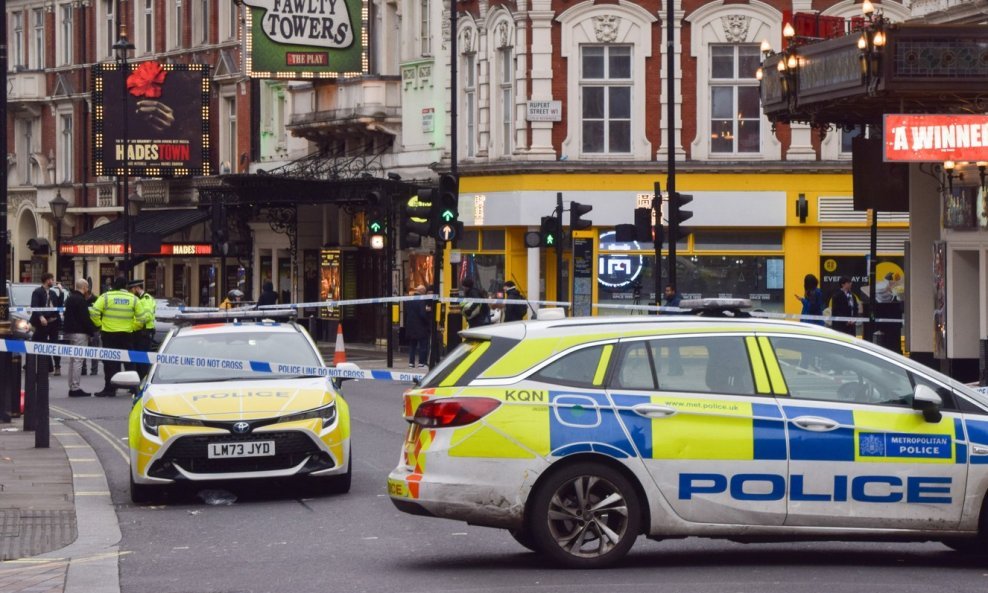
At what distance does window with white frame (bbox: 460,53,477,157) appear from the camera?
41.7 m

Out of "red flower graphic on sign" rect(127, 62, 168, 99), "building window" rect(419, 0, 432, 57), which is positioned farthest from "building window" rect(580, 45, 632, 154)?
"red flower graphic on sign" rect(127, 62, 168, 99)

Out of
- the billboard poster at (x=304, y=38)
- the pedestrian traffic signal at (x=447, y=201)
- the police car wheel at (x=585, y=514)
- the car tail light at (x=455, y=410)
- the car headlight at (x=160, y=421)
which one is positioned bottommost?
the police car wheel at (x=585, y=514)

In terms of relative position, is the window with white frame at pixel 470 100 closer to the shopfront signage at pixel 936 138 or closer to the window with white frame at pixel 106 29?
the shopfront signage at pixel 936 138

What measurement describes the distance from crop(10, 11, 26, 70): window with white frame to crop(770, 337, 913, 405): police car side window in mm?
58527

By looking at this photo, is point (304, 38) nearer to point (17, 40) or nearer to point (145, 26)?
point (145, 26)

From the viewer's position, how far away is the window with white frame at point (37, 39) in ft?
212

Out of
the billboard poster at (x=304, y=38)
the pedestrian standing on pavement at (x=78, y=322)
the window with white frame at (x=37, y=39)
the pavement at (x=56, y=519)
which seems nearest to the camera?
the pavement at (x=56, y=519)

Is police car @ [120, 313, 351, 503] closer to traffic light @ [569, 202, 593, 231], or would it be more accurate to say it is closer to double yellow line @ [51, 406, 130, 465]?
double yellow line @ [51, 406, 130, 465]

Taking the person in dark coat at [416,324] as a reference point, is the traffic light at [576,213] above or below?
above

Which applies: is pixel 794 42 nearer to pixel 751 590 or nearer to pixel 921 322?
pixel 921 322

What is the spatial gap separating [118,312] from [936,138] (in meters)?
11.9

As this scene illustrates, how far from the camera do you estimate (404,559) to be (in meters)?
11.0

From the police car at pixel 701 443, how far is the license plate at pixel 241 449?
11.8ft

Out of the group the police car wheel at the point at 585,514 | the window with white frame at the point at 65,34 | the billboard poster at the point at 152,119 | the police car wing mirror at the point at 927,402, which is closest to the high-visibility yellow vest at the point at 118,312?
the police car wheel at the point at 585,514
